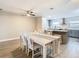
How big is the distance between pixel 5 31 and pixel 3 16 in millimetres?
1173

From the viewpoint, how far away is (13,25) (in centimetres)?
646

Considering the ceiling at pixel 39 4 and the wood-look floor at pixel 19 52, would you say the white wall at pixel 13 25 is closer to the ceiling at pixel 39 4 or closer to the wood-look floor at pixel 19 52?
the ceiling at pixel 39 4

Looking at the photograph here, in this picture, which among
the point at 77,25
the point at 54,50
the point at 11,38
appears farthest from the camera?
the point at 77,25

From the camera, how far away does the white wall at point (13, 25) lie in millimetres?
5824

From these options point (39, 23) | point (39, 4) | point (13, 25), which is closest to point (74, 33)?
point (39, 23)

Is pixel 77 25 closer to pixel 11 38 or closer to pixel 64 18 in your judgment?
pixel 64 18

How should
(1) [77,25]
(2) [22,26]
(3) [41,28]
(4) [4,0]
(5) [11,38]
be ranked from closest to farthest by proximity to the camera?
(4) [4,0]
(5) [11,38]
(2) [22,26]
(1) [77,25]
(3) [41,28]

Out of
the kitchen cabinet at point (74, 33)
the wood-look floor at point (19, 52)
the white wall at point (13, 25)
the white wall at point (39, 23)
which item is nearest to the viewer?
the wood-look floor at point (19, 52)

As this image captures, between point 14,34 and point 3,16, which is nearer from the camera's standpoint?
point 3,16

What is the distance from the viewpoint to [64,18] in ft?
27.4

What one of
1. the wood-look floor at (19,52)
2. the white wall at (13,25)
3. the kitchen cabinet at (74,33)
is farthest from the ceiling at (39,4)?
the kitchen cabinet at (74,33)

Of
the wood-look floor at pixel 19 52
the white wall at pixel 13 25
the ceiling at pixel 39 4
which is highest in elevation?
the ceiling at pixel 39 4

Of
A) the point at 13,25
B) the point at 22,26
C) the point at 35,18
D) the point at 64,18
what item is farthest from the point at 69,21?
the point at 13,25

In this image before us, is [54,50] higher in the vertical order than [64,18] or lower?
lower
